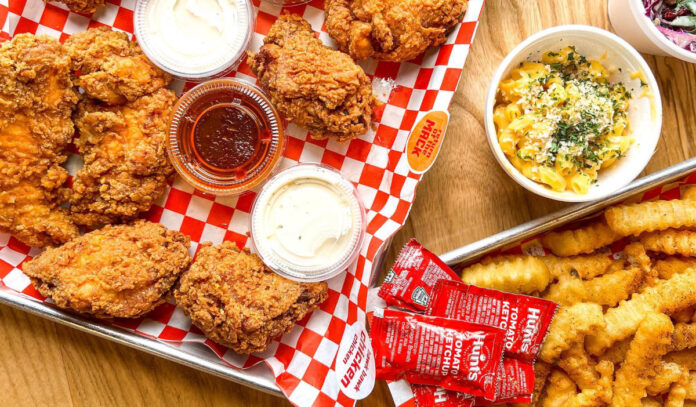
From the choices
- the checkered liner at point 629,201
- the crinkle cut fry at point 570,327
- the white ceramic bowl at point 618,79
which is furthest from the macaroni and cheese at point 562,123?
the crinkle cut fry at point 570,327

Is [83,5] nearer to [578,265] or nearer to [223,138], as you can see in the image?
[223,138]

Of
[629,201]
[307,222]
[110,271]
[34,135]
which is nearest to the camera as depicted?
[110,271]

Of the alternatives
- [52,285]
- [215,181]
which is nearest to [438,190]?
[215,181]

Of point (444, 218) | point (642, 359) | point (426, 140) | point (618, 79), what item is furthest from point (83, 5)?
point (642, 359)

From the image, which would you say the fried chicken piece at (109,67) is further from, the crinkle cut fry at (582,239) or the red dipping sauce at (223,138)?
the crinkle cut fry at (582,239)

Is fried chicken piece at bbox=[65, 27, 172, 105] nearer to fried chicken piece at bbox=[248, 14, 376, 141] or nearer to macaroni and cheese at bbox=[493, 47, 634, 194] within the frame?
fried chicken piece at bbox=[248, 14, 376, 141]

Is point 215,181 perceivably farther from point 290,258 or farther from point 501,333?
point 501,333
